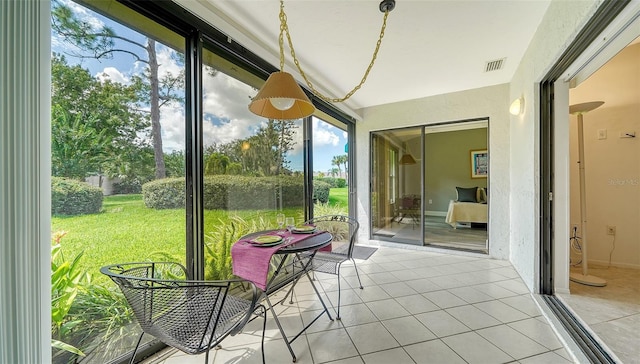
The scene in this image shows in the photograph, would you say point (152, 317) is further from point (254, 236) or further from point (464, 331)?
point (464, 331)

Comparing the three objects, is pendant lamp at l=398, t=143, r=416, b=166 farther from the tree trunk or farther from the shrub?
the shrub

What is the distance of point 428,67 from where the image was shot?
3.21m

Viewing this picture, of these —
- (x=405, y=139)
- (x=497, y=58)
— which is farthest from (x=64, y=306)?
(x=405, y=139)

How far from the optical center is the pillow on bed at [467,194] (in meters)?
6.34

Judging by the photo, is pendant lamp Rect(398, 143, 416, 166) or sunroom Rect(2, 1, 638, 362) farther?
pendant lamp Rect(398, 143, 416, 166)

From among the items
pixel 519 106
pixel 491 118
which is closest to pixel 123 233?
pixel 519 106

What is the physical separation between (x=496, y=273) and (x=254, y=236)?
126 inches

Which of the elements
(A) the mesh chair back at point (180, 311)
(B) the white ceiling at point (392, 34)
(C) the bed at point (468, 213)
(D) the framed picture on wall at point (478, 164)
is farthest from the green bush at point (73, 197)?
(D) the framed picture on wall at point (478, 164)

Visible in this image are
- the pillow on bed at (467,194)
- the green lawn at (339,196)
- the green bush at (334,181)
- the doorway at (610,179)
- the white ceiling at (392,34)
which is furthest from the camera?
the pillow on bed at (467,194)

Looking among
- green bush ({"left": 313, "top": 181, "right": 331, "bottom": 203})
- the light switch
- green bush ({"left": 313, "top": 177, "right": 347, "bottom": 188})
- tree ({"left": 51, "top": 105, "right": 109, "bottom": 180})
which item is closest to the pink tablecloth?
tree ({"left": 51, "top": 105, "right": 109, "bottom": 180})

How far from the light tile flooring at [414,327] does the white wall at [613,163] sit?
55.5 inches

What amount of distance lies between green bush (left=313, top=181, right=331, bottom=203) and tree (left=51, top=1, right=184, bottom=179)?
224 centimetres

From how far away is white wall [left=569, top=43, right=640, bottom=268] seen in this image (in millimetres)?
3049

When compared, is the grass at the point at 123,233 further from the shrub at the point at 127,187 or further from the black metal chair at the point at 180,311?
the black metal chair at the point at 180,311
